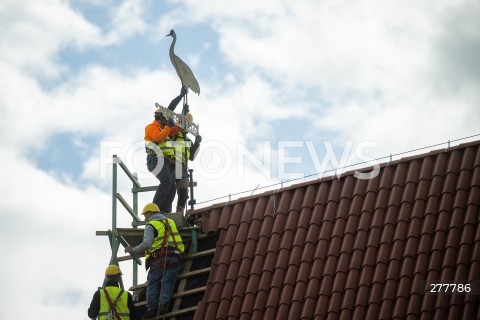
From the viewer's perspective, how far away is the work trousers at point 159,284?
60.8 feet

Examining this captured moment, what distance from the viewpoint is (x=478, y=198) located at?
1745 centimetres

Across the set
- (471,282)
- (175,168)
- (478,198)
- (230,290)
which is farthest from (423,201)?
(175,168)

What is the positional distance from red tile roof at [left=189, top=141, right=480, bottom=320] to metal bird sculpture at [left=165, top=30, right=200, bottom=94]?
3236 millimetres

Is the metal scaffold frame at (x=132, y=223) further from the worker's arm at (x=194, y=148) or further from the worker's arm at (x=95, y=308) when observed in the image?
the worker's arm at (x=95, y=308)

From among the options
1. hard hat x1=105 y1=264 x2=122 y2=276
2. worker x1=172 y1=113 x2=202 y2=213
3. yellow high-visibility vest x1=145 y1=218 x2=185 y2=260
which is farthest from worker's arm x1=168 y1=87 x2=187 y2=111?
hard hat x1=105 y1=264 x2=122 y2=276

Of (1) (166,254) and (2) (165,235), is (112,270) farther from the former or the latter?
(2) (165,235)

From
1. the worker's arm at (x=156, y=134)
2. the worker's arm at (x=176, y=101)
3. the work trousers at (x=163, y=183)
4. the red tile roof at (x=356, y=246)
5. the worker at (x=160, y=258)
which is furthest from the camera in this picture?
the worker's arm at (x=176, y=101)

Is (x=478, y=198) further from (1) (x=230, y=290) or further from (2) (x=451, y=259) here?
(1) (x=230, y=290)

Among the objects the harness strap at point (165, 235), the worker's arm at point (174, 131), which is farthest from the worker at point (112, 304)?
the worker's arm at point (174, 131)

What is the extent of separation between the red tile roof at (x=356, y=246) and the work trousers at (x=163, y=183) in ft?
3.48

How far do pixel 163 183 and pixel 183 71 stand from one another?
8.73 feet

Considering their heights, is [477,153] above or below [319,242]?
above

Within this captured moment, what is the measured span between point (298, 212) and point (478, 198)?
123 inches

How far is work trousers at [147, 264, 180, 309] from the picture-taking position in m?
18.5
